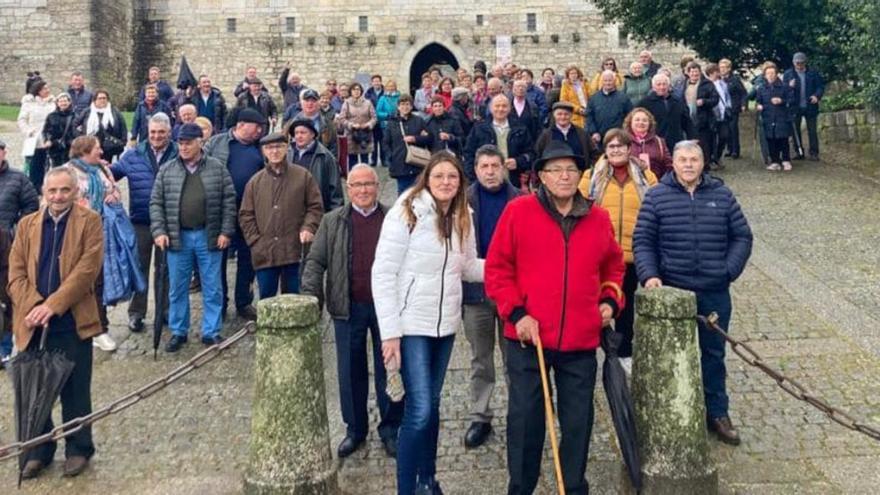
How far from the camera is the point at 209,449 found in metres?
5.30

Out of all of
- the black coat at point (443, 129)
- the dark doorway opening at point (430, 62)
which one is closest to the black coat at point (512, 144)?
the black coat at point (443, 129)

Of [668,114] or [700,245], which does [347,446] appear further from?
[668,114]

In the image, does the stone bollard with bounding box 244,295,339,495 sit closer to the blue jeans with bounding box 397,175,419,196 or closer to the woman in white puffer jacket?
the woman in white puffer jacket

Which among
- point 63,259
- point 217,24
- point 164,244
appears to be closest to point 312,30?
point 217,24

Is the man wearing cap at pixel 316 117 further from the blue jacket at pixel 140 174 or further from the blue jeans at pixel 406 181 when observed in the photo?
the blue jacket at pixel 140 174

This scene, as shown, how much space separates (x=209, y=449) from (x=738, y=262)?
3467mm

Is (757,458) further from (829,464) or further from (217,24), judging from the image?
(217,24)

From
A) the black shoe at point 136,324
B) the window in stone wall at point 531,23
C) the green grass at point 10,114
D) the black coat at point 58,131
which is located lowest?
the black shoe at point 136,324

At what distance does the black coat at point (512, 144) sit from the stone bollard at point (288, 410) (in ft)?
13.8

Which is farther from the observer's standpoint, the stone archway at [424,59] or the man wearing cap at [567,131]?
the stone archway at [424,59]

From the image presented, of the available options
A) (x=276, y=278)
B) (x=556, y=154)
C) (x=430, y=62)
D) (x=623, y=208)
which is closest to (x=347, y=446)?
(x=276, y=278)

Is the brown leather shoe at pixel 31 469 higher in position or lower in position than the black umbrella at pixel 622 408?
lower

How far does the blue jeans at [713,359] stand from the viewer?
5207mm

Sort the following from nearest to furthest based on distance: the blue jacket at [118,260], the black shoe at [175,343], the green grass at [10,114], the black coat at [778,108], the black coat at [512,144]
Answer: the blue jacket at [118,260] → the black shoe at [175,343] → the black coat at [512,144] → the black coat at [778,108] → the green grass at [10,114]
